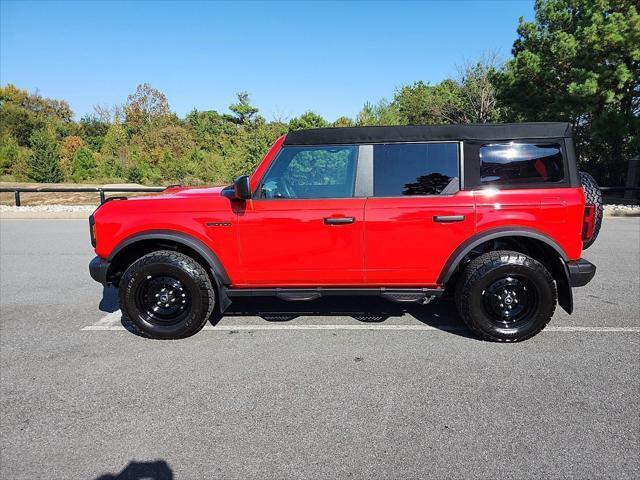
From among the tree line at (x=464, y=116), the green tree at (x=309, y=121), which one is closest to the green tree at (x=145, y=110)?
the tree line at (x=464, y=116)

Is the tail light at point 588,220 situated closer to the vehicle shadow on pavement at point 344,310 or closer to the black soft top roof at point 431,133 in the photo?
the black soft top roof at point 431,133

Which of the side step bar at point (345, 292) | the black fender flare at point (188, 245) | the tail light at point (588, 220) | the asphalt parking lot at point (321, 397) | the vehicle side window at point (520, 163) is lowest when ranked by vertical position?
the asphalt parking lot at point (321, 397)

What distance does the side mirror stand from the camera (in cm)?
373

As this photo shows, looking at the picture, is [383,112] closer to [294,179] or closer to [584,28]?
[584,28]

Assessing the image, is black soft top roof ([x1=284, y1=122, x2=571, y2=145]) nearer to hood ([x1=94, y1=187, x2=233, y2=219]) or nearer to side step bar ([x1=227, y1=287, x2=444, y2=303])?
hood ([x1=94, y1=187, x2=233, y2=219])

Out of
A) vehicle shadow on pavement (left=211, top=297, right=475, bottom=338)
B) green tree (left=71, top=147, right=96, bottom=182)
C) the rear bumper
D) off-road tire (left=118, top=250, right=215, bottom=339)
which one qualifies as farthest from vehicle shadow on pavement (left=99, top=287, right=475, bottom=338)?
green tree (left=71, top=147, right=96, bottom=182)

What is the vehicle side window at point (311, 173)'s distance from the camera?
3.96m

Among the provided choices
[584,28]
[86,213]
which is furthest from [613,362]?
[584,28]

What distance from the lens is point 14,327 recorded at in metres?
4.43

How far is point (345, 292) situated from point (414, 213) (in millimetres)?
970

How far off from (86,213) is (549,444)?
605 inches

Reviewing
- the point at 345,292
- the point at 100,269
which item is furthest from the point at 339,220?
the point at 100,269

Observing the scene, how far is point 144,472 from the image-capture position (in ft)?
7.51

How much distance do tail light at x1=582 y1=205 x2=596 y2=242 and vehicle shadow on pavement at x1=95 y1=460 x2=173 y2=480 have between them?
378 cm
